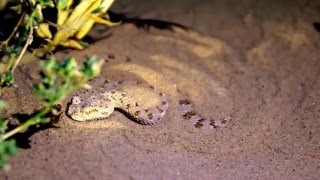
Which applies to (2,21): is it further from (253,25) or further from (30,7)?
(253,25)

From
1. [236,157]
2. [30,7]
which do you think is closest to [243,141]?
[236,157]

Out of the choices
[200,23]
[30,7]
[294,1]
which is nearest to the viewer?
[30,7]

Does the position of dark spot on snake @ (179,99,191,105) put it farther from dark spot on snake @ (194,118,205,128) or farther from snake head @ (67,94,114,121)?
snake head @ (67,94,114,121)

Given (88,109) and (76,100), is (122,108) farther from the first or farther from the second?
(76,100)

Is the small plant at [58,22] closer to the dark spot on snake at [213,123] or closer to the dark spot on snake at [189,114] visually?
the dark spot on snake at [189,114]

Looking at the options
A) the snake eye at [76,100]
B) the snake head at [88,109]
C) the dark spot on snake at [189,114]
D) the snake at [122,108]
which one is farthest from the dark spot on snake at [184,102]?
the snake eye at [76,100]

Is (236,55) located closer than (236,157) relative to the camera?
No

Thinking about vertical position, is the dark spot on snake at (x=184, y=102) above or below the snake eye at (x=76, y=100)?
above

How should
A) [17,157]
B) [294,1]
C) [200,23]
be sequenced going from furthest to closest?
1. [294,1]
2. [200,23]
3. [17,157]

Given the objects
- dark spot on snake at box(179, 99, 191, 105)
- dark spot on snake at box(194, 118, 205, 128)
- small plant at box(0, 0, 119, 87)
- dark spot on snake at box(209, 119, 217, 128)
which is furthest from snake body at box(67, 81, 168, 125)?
small plant at box(0, 0, 119, 87)
